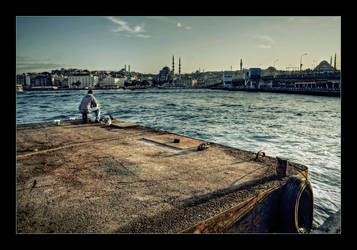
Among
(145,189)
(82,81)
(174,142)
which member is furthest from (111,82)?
(145,189)

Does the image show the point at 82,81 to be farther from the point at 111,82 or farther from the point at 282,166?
the point at 282,166

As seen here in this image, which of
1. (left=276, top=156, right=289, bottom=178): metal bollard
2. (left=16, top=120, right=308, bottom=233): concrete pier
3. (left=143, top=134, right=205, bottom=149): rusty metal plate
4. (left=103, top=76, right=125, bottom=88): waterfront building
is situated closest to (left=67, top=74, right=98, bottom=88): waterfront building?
(left=103, top=76, right=125, bottom=88): waterfront building

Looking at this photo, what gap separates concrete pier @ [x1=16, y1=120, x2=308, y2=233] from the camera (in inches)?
101

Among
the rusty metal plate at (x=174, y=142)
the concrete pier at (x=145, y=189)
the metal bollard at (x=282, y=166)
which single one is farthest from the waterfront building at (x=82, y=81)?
the metal bollard at (x=282, y=166)

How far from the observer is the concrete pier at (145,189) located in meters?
2.57

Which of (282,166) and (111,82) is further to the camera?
(111,82)

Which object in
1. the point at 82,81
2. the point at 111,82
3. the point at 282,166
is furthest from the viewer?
the point at 111,82

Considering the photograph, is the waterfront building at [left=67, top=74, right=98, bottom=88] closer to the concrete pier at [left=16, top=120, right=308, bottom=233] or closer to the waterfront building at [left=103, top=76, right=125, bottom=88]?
the waterfront building at [left=103, top=76, right=125, bottom=88]

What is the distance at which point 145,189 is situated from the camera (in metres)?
3.35
